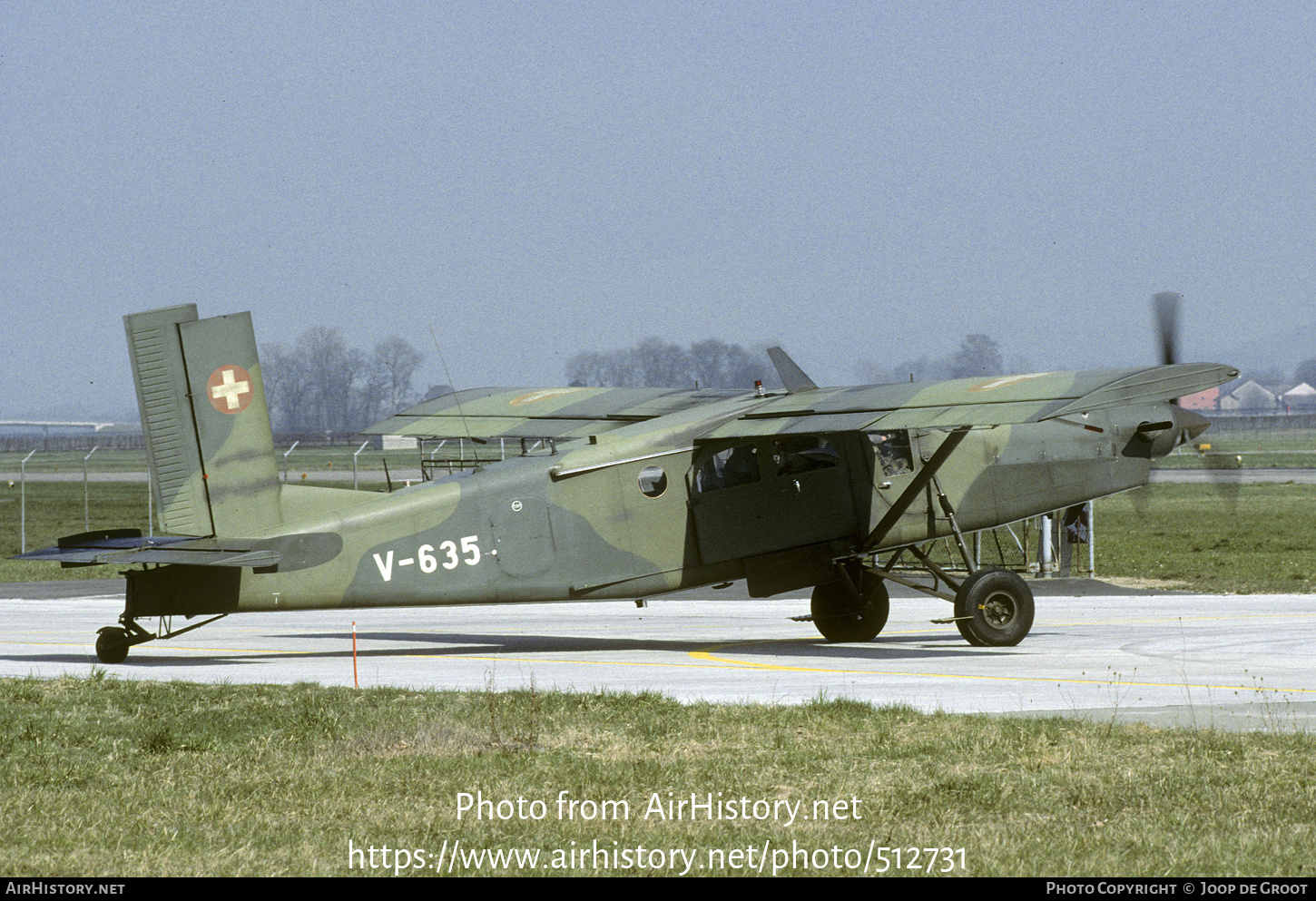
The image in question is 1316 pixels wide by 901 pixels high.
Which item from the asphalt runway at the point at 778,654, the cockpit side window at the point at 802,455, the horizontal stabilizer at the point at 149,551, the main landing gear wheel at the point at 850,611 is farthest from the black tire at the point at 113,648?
the main landing gear wheel at the point at 850,611

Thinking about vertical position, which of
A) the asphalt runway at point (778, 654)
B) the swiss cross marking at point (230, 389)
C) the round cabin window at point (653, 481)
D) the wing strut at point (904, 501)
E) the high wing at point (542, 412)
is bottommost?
the asphalt runway at point (778, 654)

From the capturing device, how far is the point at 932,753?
36.8 feet

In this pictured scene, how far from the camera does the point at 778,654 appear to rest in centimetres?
1980

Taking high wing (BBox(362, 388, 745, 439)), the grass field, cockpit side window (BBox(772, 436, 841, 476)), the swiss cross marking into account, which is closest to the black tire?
the swiss cross marking

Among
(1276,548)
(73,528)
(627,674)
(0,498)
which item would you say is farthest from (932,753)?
(0,498)

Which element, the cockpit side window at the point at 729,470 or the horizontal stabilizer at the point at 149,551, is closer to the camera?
the horizontal stabilizer at the point at 149,551

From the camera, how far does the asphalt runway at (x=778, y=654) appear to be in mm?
14945

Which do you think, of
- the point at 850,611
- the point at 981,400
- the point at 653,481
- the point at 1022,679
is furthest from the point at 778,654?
the point at 981,400

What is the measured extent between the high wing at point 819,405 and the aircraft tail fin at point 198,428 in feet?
12.1

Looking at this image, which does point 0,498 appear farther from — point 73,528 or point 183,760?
point 183,760

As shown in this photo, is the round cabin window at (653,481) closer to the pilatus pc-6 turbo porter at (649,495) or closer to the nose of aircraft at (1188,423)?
the pilatus pc-6 turbo porter at (649,495)

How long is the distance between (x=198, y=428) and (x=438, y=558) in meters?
3.32

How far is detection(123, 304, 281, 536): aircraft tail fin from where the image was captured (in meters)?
17.7

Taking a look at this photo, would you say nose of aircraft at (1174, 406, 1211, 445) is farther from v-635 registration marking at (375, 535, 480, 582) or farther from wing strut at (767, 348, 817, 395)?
v-635 registration marking at (375, 535, 480, 582)
